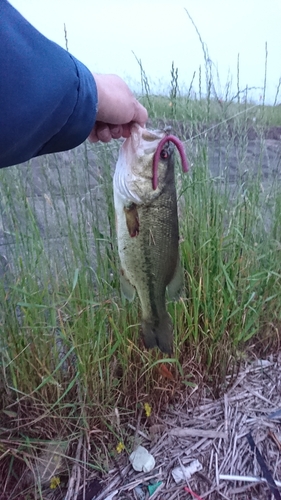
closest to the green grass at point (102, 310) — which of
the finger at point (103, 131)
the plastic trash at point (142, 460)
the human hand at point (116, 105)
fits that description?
the plastic trash at point (142, 460)

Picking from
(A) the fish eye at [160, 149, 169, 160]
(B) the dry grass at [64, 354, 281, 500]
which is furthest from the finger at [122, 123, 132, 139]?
(B) the dry grass at [64, 354, 281, 500]

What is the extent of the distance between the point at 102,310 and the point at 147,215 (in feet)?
2.18

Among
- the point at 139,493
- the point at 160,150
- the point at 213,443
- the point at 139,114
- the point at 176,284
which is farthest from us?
the point at 213,443

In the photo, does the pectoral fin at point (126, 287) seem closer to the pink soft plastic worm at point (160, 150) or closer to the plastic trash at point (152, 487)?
the pink soft plastic worm at point (160, 150)

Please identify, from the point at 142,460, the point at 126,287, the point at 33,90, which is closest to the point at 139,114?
the point at 33,90

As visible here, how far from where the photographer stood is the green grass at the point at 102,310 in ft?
5.30

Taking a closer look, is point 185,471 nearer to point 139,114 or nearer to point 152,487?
point 152,487

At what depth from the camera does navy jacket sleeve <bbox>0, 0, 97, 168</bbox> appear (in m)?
0.84

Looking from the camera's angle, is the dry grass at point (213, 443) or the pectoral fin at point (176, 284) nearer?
the pectoral fin at point (176, 284)

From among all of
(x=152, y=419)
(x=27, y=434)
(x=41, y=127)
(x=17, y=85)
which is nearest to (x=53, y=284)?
(x=27, y=434)

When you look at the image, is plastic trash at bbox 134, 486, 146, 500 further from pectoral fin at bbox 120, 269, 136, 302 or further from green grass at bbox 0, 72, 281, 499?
pectoral fin at bbox 120, 269, 136, 302

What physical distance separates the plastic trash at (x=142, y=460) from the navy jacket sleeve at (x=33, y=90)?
49.2 inches

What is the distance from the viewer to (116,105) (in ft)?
3.61

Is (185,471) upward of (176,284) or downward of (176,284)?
downward
